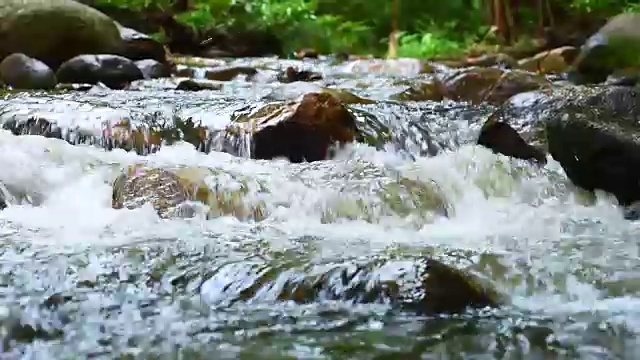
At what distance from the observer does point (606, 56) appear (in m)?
9.34

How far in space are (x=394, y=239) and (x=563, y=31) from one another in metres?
13.0

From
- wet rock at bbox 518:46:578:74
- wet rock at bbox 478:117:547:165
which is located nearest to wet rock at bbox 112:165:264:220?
wet rock at bbox 478:117:547:165

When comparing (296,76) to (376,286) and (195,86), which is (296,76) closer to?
(195,86)

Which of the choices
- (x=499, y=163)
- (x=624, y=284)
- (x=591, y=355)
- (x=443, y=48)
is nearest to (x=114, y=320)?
(x=591, y=355)

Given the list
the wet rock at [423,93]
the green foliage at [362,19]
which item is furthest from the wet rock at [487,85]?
the green foliage at [362,19]

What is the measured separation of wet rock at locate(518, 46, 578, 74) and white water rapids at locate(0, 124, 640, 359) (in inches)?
196

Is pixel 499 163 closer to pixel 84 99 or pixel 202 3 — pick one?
pixel 84 99

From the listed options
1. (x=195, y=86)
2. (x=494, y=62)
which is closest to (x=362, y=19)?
(x=494, y=62)

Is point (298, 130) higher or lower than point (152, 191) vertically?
higher

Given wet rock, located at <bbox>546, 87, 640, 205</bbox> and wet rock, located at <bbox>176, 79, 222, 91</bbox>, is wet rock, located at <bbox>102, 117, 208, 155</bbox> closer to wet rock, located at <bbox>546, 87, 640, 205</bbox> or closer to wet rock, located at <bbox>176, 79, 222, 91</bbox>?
wet rock, located at <bbox>176, 79, 222, 91</bbox>

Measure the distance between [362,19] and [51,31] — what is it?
33.5ft

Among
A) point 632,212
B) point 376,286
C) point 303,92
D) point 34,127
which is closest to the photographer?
point 376,286

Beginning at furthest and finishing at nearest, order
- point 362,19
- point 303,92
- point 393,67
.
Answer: point 362,19 → point 393,67 → point 303,92

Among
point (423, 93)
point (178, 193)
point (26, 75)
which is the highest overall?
point (26, 75)
